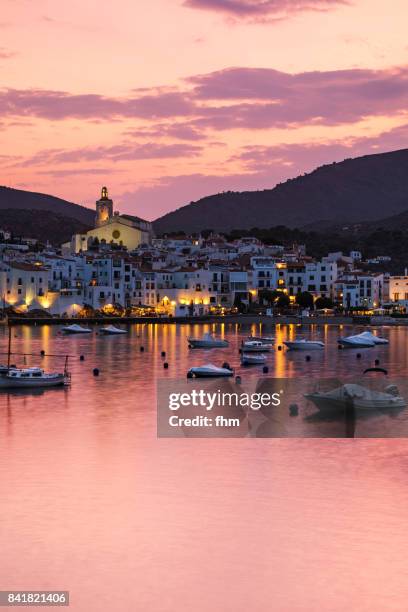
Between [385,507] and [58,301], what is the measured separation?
80103mm

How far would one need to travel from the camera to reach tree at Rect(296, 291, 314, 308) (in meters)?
107

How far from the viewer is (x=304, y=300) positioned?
107 metres

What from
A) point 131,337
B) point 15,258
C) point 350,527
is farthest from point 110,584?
point 15,258

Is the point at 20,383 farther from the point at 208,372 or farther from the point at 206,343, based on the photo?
the point at 206,343

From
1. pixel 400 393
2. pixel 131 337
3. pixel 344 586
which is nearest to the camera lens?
pixel 344 586

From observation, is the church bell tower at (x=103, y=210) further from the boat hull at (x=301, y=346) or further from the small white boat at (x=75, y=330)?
the boat hull at (x=301, y=346)

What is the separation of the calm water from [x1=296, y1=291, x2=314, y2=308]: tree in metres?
76.5

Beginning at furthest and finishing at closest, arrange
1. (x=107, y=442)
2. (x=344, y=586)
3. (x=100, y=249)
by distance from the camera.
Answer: (x=100, y=249)
(x=107, y=442)
(x=344, y=586)

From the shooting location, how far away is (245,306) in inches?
4198

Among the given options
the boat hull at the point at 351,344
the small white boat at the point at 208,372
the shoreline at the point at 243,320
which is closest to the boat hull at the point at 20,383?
the small white boat at the point at 208,372

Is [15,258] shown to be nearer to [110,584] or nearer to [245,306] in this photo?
[245,306]

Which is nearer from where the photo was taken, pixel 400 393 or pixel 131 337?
pixel 400 393
